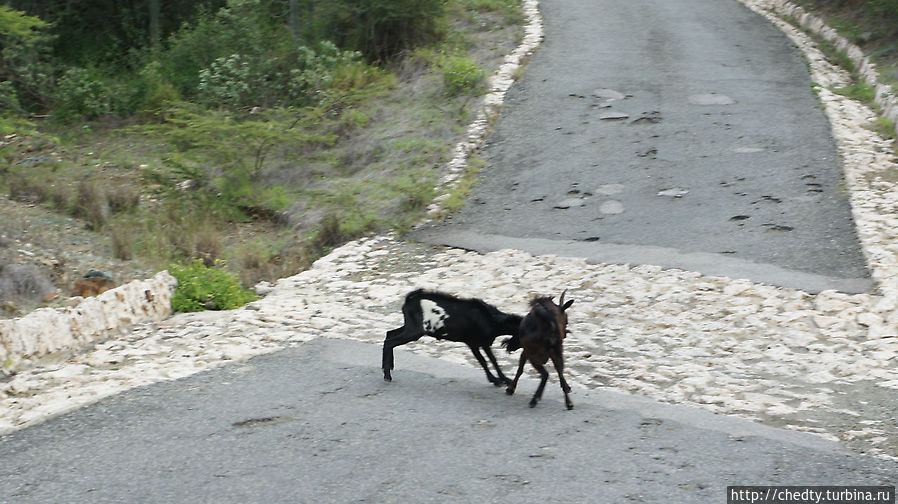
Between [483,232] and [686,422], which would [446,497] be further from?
[483,232]

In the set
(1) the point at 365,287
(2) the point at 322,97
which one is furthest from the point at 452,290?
(2) the point at 322,97

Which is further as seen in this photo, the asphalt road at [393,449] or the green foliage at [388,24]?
the green foliage at [388,24]

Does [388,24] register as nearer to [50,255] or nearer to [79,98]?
[79,98]

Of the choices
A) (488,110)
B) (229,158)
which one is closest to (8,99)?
(229,158)

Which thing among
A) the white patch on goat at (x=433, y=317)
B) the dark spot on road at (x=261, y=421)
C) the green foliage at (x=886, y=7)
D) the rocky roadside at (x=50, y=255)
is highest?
the green foliage at (x=886, y=7)

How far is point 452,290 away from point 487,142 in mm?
5628

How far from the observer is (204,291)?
9234 millimetres

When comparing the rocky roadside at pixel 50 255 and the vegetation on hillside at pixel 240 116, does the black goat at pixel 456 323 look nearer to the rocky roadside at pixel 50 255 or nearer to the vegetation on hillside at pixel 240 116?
the rocky roadside at pixel 50 255

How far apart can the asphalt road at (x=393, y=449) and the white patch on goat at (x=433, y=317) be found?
1.62ft

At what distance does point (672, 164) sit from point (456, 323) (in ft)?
24.7

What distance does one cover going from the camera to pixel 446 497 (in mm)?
4797

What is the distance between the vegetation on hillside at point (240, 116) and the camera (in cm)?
1334

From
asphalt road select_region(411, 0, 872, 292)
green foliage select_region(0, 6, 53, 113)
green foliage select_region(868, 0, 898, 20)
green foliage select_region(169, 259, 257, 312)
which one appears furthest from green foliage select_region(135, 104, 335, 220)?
green foliage select_region(868, 0, 898, 20)

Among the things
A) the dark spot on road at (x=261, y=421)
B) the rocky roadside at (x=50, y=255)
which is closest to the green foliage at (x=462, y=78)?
the rocky roadside at (x=50, y=255)
